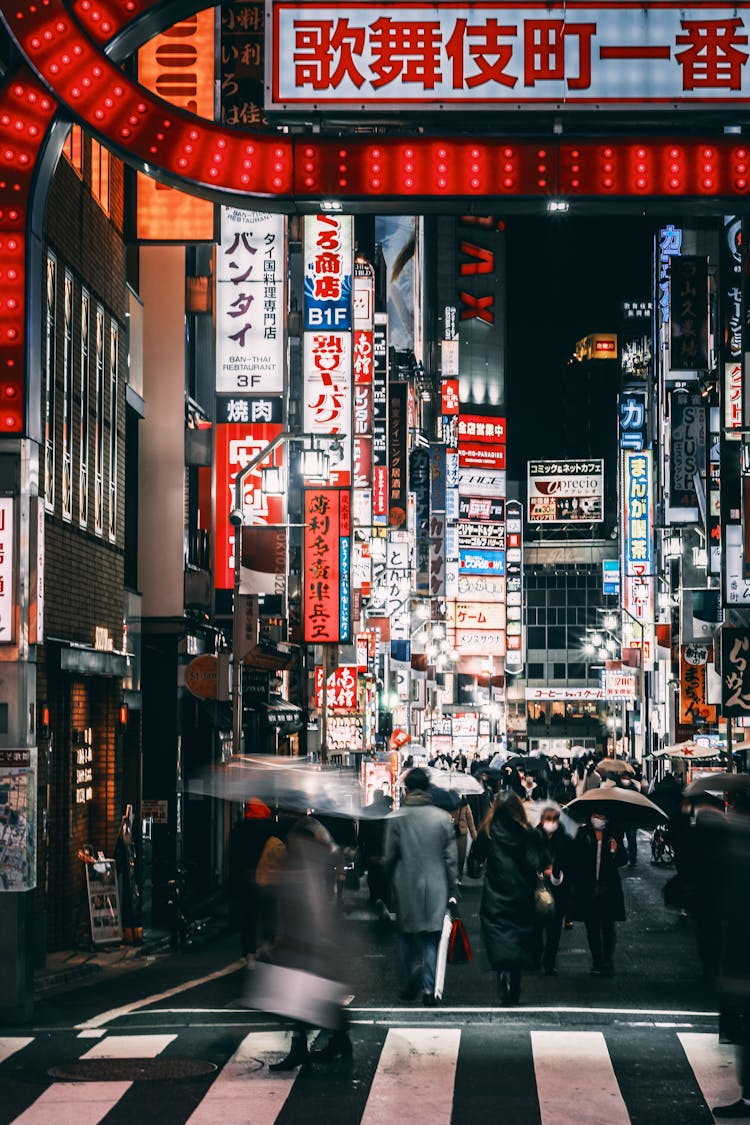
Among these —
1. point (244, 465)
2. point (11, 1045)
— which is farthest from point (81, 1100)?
point (244, 465)

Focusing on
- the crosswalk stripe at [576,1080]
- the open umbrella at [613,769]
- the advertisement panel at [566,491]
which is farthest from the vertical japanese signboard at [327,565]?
the advertisement panel at [566,491]

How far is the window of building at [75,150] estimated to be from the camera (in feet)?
63.7

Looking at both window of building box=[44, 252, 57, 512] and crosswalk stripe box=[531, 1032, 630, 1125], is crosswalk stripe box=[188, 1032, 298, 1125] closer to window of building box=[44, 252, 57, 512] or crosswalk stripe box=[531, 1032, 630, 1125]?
crosswalk stripe box=[531, 1032, 630, 1125]

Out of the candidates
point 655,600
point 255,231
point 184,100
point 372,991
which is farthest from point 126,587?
point 655,600

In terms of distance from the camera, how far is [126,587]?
25.2 meters

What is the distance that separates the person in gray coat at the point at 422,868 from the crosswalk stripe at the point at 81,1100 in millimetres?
2743

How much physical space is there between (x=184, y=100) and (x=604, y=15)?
6.78 meters

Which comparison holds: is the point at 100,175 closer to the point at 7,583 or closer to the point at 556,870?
the point at 7,583

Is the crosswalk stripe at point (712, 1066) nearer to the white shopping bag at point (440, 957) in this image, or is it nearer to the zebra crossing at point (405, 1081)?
the zebra crossing at point (405, 1081)

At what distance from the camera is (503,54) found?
12.7m

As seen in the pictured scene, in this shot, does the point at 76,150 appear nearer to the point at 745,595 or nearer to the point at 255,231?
the point at 255,231

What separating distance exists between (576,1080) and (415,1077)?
40.7 inches

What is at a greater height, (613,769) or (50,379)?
(50,379)

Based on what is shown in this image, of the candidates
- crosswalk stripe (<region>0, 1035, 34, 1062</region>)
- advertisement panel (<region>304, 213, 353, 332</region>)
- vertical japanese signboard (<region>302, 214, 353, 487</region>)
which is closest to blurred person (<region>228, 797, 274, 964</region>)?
crosswalk stripe (<region>0, 1035, 34, 1062</region>)
